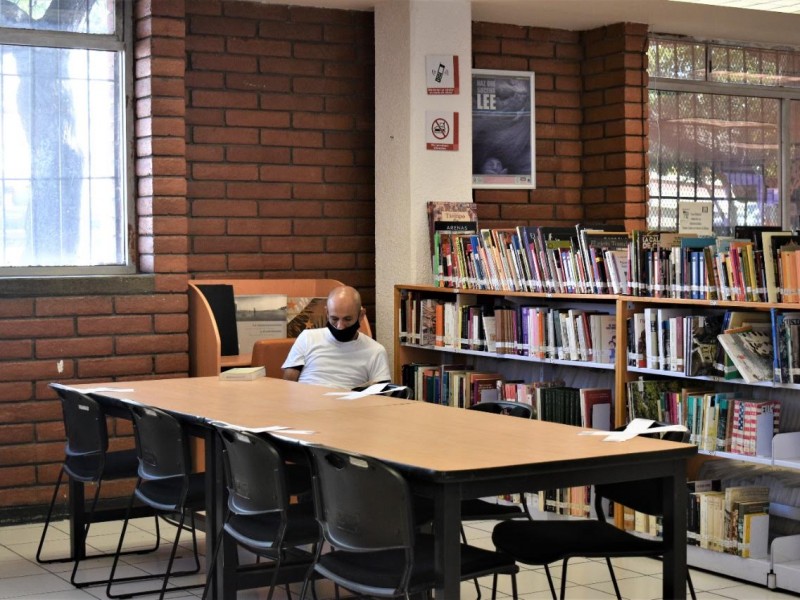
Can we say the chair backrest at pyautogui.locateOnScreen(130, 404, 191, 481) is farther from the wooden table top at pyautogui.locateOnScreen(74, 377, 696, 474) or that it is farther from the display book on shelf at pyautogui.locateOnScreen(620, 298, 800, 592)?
the display book on shelf at pyautogui.locateOnScreen(620, 298, 800, 592)

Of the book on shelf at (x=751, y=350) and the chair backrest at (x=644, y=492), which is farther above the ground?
the book on shelf at (x=751, y=350)

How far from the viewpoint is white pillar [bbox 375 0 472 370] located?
7344mm

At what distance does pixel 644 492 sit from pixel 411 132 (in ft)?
11.6

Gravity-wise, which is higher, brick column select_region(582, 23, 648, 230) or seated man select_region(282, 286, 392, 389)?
brick column select_region(582, 23, 648, 230)

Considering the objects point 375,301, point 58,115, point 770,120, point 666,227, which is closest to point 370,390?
point 375,301

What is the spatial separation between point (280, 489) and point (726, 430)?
2.29m

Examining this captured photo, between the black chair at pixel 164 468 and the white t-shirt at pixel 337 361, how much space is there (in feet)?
4.39

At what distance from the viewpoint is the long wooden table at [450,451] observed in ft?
11.5

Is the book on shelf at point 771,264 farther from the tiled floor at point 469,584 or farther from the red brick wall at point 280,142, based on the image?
the red brick wall at point 280,142

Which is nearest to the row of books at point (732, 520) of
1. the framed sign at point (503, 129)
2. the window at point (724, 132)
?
the framed sign at point (503, 129)

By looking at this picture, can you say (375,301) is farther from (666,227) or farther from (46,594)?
(46,594)

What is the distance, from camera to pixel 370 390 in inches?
222

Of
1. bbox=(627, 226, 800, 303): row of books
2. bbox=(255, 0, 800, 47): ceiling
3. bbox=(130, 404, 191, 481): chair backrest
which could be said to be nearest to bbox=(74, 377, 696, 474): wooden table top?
bbox=(130, 404, 191, 481): chair backrest

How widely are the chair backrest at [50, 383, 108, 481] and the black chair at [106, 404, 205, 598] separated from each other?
0.27 meters
